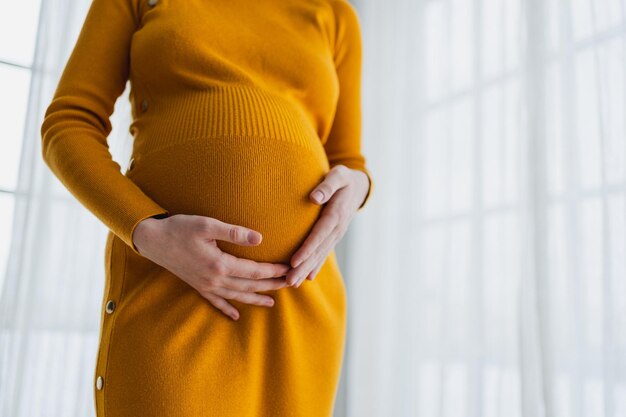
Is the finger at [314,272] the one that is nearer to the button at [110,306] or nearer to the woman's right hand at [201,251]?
the woman's right hand at [201,251]

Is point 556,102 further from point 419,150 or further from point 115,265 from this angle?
point 115,265

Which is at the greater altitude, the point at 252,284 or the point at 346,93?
the point at 346,93

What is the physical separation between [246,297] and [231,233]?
0.09 m

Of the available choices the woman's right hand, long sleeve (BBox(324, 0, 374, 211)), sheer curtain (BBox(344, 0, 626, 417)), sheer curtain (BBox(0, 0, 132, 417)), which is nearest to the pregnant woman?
the woman's right hand

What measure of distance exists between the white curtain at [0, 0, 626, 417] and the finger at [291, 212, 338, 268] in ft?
2.75

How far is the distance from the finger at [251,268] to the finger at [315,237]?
23 mm

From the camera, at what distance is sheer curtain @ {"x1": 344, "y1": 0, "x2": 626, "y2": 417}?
144 centimetres

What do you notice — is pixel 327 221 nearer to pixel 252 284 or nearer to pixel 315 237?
pixel 315 237

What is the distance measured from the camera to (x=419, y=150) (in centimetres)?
206

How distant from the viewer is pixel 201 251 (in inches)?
28.7

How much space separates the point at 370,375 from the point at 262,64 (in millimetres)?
1437

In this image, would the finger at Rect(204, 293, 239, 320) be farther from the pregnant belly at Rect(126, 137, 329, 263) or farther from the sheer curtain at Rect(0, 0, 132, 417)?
the sheer curtain at Rect(0, 0, 132, 417)

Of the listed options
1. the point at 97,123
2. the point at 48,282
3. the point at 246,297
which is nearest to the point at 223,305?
the point at 246,297

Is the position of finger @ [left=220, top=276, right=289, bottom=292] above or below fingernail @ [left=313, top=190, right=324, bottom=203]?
below
